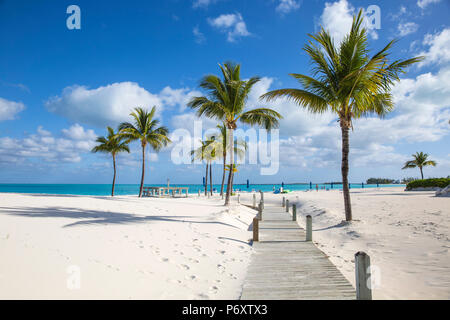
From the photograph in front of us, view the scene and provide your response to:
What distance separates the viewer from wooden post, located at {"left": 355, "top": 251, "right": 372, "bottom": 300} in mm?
3471

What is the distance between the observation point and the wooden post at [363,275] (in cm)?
347

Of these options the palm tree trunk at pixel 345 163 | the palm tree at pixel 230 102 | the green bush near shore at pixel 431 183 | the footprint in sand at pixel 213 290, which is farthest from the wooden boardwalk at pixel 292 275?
Result: the green bush near shore at pixel 431 183

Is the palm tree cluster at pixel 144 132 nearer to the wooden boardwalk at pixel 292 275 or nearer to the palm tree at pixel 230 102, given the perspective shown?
the palm tree at pixel 230 102

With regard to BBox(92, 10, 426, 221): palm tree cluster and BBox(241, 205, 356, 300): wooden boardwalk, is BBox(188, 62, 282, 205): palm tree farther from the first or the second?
BBox(241, 205, 356, 300): wooden boardwalk

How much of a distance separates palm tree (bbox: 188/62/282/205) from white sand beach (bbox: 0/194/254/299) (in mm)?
8421

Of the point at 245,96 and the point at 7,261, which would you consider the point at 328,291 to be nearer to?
the point at 7,261

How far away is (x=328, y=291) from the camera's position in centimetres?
421

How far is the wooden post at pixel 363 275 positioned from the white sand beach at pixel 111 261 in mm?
2096

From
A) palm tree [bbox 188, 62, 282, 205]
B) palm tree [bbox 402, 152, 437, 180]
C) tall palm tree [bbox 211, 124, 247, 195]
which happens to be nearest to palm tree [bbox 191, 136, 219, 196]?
tall palm tree [bbox 211, 124, 247, 195]

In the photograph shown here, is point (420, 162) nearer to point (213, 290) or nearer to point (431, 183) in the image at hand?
point (431, 183)

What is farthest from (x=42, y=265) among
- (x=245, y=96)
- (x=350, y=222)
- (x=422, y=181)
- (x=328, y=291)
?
(x=422, y=181)

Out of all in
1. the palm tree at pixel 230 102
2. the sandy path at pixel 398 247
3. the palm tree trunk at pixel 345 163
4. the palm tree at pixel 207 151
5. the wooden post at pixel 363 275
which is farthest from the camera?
the palm tree at pixel 207 151

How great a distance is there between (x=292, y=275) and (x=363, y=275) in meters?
1.78
